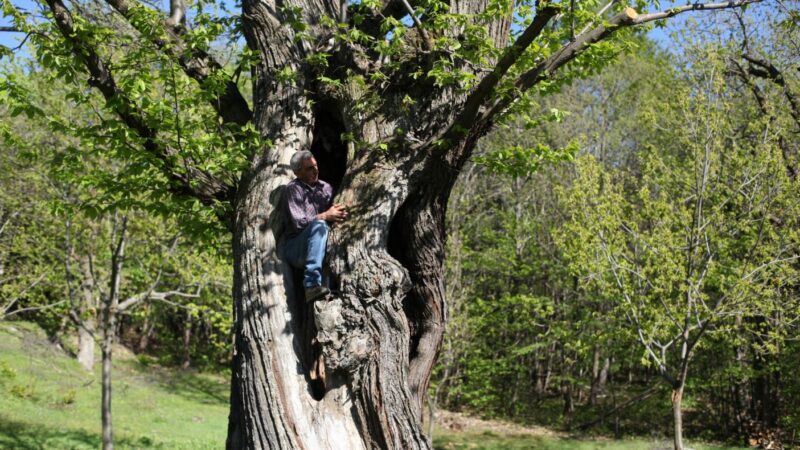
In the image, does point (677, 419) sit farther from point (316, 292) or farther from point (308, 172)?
point (308, 172)

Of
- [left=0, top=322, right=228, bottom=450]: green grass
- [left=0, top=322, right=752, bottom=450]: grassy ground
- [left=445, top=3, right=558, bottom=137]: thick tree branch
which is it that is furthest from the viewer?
[left=0, top=322, right=752, bottom=450]: grassy ground

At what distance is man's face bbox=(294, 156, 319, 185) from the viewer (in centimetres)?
526

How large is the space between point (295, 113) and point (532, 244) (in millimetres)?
Answer: 17357

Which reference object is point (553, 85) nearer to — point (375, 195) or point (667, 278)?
point (375, 195)

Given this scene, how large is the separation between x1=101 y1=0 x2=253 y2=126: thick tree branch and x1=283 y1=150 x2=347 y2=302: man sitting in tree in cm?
87

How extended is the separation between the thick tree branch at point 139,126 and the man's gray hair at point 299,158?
955 millimetres

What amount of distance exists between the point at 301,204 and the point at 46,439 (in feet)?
34.3

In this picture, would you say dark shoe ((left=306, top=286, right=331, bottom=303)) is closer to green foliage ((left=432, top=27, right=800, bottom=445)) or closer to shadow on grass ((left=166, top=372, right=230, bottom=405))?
green foliage ((left=432, top=27, right=800, bottom=445))

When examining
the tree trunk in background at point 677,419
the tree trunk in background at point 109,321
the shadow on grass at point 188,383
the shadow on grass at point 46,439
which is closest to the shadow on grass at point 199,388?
the shadow on grass at point 188,383

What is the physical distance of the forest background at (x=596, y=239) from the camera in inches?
396

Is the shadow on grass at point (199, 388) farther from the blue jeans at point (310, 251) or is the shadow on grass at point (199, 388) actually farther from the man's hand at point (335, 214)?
the man's hand at point (335, 214)

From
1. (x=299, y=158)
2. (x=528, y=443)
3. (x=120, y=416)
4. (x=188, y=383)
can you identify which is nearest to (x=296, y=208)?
(x=299, y=158)

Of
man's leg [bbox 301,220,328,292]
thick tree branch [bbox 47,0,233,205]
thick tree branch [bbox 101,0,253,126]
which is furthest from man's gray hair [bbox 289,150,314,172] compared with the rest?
thick tree branch [bbox 47,0,233,205]

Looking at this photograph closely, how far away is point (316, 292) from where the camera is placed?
16.1 feet
